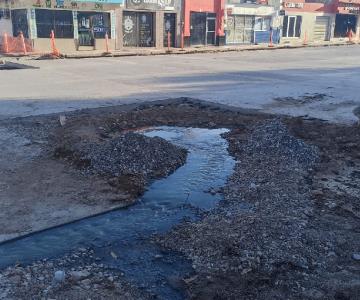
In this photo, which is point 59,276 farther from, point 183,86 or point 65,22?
point 65,22

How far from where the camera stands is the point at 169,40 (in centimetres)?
3469

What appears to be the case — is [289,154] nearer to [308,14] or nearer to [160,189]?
[160,189]

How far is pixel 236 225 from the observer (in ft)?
17.7

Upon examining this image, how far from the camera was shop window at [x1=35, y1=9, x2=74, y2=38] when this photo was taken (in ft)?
91.4

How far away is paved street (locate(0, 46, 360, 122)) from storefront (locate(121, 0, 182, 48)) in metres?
Result: 10.1

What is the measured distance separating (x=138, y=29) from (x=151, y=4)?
2.06 metres

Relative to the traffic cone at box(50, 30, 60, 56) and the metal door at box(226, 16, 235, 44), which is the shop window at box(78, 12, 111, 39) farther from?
the metal door at box(226, 16, 235, 44)

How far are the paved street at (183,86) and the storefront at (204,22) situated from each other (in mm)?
13267

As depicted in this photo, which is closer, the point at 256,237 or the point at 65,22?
the point at 256,237

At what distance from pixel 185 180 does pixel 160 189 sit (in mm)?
572

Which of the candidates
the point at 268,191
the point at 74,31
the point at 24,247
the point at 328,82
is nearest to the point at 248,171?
the point at 268,191

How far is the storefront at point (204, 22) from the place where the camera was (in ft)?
117

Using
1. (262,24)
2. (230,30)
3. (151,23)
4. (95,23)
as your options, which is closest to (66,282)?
(95,23)

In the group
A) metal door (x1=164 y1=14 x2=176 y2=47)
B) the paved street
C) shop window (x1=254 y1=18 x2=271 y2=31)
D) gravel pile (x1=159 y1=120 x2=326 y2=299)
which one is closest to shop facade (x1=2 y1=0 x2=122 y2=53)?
metal door (x1=164 y1=14 x2=176 y2=47)
